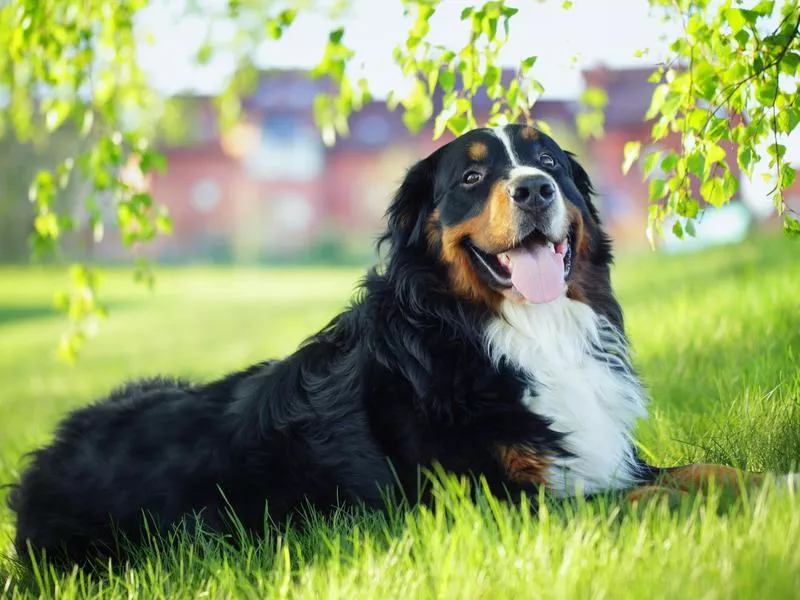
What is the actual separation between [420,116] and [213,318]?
15.5m

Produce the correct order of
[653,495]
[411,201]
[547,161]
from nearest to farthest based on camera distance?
[653,495] → [547,161] → [411,201]

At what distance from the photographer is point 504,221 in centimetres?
397

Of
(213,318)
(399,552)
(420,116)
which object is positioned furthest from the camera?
(213,318)

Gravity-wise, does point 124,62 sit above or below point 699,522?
above

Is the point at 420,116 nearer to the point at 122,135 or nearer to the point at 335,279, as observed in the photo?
the point at 122,135

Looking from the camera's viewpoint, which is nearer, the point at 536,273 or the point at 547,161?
the point at 536,273

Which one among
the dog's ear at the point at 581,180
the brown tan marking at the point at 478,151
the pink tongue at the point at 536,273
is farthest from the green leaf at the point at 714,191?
the brown tan marking at the point at 478,151

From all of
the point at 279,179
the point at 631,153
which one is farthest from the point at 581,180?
the point at 279,179

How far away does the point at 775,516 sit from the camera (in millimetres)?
2891

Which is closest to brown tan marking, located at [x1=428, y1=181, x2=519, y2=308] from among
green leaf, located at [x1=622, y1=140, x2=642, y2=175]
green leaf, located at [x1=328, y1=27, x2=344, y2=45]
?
green leaf, located at [x1=622, y1=140, x2=642, y2=175]

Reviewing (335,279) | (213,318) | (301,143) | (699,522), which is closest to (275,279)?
(335,279)

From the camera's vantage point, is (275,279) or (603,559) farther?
(275,279)

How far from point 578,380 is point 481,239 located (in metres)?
0.72

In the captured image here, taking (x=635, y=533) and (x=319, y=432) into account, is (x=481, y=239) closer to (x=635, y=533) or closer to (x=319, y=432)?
(x=319, y=432)
